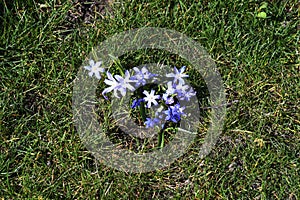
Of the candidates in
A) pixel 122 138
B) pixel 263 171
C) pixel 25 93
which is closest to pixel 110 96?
pixel 122 138

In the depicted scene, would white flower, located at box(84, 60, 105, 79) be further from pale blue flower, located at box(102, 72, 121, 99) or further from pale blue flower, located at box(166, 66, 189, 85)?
pale blue flower, located at box(166, 66, 189, 85)

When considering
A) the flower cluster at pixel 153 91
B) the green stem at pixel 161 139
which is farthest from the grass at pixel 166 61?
the flower cluster at pixel 153 91

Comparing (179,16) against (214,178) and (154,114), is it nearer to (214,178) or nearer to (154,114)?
(154,114)

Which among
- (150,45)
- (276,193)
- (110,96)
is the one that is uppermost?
(150,45)

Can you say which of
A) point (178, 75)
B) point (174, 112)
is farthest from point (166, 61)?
point (174, 112)

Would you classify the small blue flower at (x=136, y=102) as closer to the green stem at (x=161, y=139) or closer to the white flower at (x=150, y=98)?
the white flower at (x=150, y=98)
